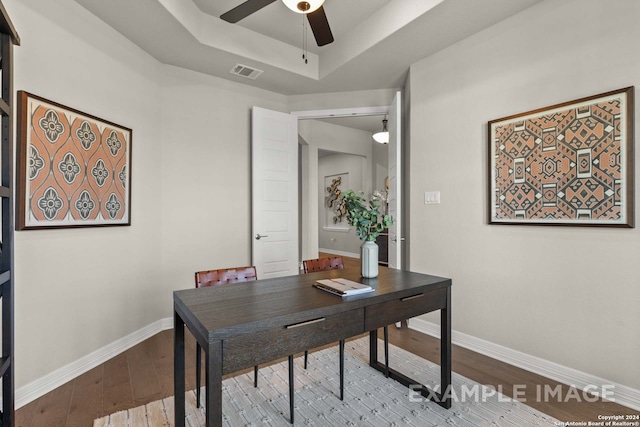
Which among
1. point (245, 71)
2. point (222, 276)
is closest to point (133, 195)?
point (222, 276)

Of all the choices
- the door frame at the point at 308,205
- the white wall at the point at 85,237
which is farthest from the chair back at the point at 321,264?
the door frame at the point at 308,205

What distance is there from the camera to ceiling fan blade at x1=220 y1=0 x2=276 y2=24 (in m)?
2.10

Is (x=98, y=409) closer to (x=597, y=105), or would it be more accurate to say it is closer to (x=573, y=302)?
(x=573, y=302)

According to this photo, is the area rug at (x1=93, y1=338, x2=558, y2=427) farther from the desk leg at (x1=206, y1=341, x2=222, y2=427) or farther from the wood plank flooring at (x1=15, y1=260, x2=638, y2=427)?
the desk leg at (x1=206, y1=341, x2=222, y2=427)

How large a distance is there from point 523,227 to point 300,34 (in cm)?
267

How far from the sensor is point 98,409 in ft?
5.99

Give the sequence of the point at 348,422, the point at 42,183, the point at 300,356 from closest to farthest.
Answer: the point at 348,422 < the point at 42,183 < the point at 300,356

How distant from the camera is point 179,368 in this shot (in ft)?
4.91

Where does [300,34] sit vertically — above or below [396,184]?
above

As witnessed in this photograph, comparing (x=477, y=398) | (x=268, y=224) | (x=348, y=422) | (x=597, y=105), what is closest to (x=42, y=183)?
(x=268, y=224)

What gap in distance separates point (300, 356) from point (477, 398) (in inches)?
51.1

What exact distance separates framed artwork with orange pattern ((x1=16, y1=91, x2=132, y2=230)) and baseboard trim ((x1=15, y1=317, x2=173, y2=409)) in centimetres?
98

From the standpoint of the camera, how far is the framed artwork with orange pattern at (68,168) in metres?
1.92

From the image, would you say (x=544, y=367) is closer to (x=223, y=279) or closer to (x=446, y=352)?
(x=446, y=352)
